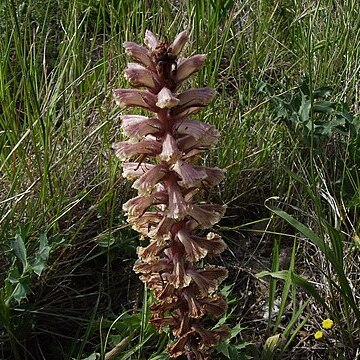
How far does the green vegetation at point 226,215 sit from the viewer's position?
197 centimetres

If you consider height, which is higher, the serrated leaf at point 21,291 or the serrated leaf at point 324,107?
the serrated leaf at point 324,107

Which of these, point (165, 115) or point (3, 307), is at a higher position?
point (165, 115)

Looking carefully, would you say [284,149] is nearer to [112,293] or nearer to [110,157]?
[110,157]

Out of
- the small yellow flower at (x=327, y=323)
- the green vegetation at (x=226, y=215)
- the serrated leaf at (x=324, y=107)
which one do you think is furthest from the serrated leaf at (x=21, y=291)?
the serrated leaf at (x=324, y=107)

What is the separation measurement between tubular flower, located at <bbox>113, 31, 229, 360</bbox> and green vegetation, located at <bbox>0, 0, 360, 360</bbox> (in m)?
0.16

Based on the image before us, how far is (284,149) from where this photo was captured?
8.25 feet

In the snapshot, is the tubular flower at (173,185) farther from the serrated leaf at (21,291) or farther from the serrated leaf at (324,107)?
the serrated leaf at (324,107)

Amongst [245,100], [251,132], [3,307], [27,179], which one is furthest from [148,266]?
[245,100]

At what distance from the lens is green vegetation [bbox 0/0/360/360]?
6.46 ft

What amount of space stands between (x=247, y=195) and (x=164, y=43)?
1.06 metres

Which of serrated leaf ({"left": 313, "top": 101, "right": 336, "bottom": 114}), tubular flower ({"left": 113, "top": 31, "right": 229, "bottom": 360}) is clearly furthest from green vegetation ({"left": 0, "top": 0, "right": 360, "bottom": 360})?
tubular flower ({"left": 113, "top": 31, "right": 229, "bottom": 360})

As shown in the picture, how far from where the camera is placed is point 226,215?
2.43 metres

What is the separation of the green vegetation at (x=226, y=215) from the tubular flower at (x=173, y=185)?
161 mm

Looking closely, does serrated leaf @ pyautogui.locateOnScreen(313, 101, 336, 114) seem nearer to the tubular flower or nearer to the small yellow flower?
the small yellow flower
